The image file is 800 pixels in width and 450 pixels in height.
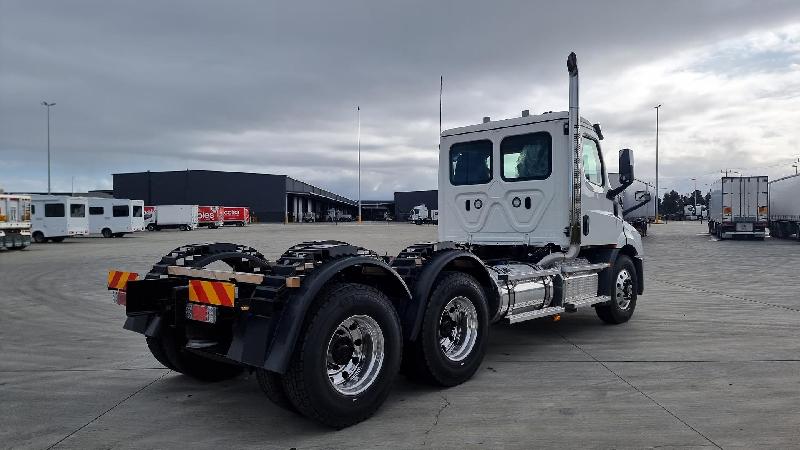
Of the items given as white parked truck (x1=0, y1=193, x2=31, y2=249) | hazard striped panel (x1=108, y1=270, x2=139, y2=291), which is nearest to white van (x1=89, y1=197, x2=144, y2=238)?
white parked truck (x1=0, y1=193, x2=31, y2=249)

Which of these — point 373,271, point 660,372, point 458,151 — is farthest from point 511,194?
point 373,271

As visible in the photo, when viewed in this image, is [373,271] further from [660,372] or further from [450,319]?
[660,372]

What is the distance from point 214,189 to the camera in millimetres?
87312

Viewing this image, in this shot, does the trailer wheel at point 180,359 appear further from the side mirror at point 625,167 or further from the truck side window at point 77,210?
the truck side window at point 77,210

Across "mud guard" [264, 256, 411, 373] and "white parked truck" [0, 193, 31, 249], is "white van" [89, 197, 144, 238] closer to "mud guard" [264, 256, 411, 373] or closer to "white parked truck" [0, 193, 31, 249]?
"white parked truck" [0, 193, 31, 249]

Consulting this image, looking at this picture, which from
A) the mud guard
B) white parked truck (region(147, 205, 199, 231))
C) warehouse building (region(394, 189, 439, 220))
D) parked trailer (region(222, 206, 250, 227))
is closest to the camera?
the mud guard

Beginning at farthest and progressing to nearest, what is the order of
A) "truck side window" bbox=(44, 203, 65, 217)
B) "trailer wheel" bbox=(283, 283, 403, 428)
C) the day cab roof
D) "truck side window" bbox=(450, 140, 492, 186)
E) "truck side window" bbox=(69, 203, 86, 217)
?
1. "truck side window" bbox=(69, 203, 86, 217)
2. "truck side window" bbox=(44, 203, 65, 217)
3. "truck side window" bbox=(450, 140, 492, 186)
4. the day cab roof
5. "trailer wheel" bbox=(283, 283, 403, 428)

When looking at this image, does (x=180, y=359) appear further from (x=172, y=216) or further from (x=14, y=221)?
(x=172, y=216)

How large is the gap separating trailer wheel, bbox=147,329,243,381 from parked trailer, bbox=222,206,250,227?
6387cm

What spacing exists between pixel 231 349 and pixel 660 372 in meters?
4.50

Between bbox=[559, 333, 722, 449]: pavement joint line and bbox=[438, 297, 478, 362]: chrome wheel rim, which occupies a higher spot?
bbox=[438, 297, 478, 362]: chrome wheel rim

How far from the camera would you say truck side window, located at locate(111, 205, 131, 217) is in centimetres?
4038

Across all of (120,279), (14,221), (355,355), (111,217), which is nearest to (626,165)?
(355,355)

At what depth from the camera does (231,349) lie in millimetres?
4402
